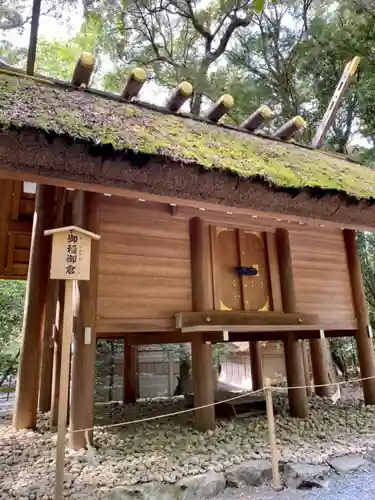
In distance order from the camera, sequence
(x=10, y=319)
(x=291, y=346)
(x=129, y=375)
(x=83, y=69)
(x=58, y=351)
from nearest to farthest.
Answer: (x=83, y=69), (x=58, y=351), (x=291, y=346), (x=129, y=375), (x=10, y=319)

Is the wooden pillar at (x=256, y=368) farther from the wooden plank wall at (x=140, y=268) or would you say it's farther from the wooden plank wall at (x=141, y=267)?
the wooden plank wall at (x=140, y=268)

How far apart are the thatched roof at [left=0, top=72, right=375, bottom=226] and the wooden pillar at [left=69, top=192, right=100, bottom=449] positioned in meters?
1.31

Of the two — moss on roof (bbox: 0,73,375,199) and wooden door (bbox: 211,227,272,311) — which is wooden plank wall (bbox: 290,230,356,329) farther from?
moss on roof (bbox: 0,73,375,199)

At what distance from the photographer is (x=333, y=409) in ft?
20.7

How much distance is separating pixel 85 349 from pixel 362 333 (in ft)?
15.6

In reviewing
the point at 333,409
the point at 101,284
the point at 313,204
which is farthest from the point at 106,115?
the point at 333,409

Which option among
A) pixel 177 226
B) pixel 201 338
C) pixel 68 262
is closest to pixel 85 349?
pixel 68 262

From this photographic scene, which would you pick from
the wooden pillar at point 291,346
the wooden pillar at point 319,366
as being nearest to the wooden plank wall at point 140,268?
the wooden pillar at point 291,346

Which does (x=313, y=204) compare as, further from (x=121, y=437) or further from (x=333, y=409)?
(x=333, y=409)

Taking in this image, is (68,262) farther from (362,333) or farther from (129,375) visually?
(129,375)

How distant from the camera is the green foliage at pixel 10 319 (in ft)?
31.1

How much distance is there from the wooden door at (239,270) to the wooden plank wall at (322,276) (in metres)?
0.62

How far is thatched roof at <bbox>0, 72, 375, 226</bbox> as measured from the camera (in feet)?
9.30

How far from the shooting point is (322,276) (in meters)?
6.23
